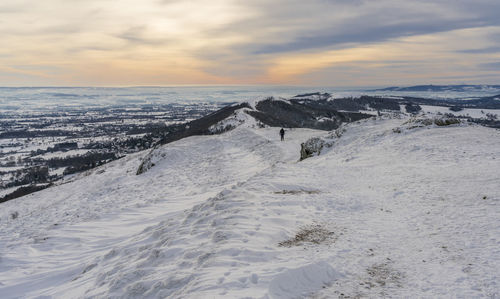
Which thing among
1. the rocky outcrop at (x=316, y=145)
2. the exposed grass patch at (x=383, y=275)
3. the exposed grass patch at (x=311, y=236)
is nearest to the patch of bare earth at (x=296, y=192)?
the exposed grass patch at (x=311, y=236)

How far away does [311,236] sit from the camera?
30.2 ft

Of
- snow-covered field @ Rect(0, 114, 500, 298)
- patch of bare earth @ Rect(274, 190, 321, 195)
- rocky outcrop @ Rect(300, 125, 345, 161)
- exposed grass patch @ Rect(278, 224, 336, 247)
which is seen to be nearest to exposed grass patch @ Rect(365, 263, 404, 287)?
snow-covered field @ Rect(0, 114, 500, 298)

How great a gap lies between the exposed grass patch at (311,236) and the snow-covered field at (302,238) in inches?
2.5

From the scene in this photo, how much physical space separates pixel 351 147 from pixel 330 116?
94598 millimetres

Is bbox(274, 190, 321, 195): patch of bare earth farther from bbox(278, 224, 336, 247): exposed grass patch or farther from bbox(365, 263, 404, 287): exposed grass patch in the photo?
bbox(365, 263, 404, 287): exposed grass patch

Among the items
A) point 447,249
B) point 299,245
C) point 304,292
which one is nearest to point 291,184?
point 299,245

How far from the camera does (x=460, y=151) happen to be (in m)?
18.8

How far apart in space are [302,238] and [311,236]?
0.34 m

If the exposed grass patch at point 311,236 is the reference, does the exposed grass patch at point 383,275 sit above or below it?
above

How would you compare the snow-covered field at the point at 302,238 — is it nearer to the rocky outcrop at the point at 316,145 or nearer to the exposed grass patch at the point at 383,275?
the exposed grass patch at the point at 383,275

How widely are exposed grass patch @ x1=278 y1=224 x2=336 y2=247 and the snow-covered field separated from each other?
0.06m

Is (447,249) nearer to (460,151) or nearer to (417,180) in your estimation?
(417,180)

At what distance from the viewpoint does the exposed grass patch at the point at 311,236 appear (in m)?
8.69

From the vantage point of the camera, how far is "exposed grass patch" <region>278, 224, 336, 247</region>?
869 cm
